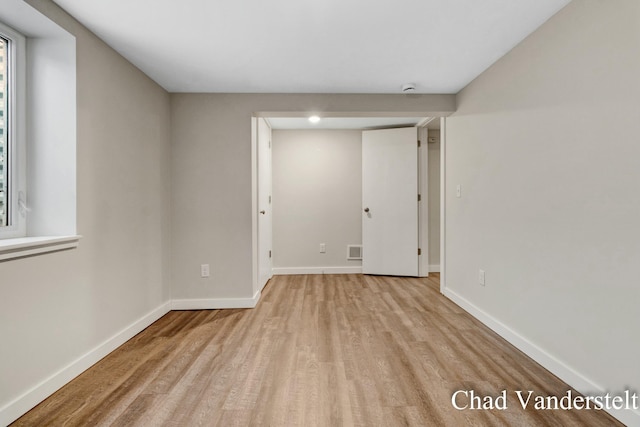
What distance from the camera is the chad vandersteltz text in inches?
58.3

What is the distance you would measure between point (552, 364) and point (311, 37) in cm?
245

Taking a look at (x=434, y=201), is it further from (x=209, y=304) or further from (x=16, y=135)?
(x=16, y=135)

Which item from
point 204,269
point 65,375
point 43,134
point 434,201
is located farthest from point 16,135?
point 434,201

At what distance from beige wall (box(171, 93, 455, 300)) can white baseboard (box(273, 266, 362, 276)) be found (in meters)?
1.46

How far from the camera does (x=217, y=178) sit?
9.70 feet

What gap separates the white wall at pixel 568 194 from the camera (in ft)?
4.55

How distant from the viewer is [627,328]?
4.51ft

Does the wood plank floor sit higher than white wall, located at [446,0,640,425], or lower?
lower

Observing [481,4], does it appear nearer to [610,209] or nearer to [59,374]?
[610,209]

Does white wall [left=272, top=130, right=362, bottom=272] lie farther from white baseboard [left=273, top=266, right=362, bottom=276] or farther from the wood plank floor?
the wood plank floor

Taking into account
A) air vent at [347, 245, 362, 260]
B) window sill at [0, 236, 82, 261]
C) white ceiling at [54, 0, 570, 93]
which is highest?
white ceiling at [54, 0, 570, 93]

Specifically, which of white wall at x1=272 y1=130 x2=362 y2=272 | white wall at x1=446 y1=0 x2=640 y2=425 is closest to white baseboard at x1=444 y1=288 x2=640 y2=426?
white wall at x1=446 y1=0 x2=640 y2=425

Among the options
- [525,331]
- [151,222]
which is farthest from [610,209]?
[151,222]

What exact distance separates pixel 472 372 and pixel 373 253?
2.56 m
